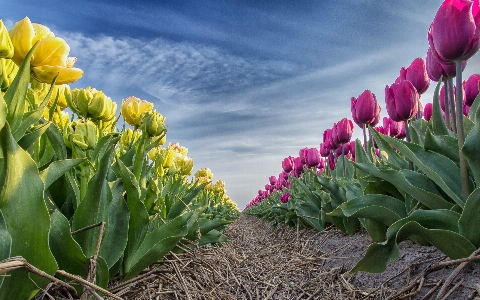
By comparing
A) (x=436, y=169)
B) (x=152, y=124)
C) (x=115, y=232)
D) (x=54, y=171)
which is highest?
(x=152, y=124)

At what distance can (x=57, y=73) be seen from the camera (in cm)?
126

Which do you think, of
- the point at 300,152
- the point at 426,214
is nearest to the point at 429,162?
the point at 426,214

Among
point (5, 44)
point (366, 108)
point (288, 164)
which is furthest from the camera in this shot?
point (288, 164)

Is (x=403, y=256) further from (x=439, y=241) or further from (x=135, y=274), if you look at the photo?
(x=135, y=274)

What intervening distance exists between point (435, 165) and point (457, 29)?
2.07 ft

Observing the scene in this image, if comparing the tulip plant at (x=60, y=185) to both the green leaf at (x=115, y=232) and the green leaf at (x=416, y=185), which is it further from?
the green leaf at (x=416, y=185)

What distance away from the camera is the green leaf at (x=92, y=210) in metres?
1.22

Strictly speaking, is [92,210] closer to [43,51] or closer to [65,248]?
[65,248]

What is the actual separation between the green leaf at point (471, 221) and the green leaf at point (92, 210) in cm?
136

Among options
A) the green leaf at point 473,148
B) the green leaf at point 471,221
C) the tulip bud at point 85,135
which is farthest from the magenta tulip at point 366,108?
the tulip bud at point 85,135

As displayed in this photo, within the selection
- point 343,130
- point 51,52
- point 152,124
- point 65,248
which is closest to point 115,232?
point 65,248

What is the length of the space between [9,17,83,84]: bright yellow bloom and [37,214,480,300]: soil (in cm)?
74

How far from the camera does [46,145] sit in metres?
1.61

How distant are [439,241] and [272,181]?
9.55 metres
